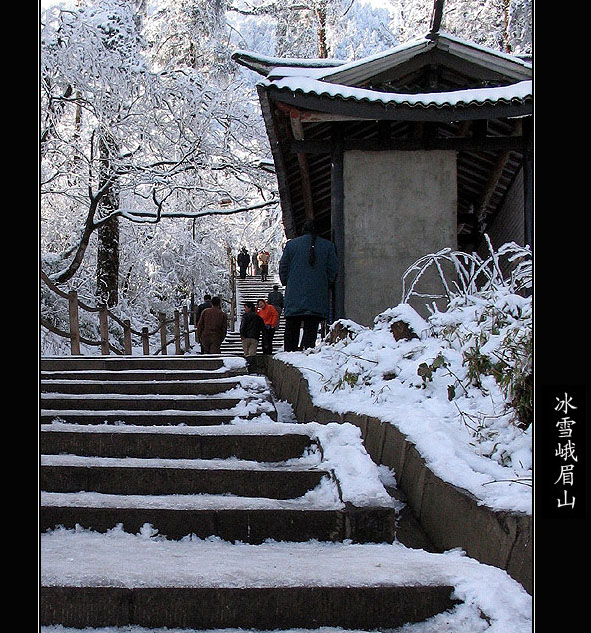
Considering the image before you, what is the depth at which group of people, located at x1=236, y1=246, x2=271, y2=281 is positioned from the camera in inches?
1190

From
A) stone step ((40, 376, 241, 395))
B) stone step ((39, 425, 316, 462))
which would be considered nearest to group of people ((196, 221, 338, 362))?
stone step ((40, 376, 241, 395))

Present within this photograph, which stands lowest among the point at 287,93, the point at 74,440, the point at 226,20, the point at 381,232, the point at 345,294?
the point at 74,440

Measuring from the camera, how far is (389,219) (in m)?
8.20

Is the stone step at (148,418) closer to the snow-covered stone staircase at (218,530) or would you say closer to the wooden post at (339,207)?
the snow-covered stone staircase at (218,530)

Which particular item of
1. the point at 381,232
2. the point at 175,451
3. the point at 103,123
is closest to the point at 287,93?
the point at 381,232

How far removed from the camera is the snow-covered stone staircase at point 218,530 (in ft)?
6.86

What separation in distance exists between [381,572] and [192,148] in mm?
13411

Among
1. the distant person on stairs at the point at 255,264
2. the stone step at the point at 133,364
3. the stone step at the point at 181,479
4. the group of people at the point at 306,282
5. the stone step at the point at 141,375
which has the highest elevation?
the distant person on stairs at the point at 255,264

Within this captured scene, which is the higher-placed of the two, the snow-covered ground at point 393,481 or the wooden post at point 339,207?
the wooden post at point 339,207

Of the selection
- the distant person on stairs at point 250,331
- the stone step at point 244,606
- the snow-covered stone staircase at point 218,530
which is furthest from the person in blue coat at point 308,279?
the stone step at point 244,606

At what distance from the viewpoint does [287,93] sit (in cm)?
700

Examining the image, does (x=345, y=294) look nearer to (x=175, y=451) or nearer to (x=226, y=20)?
A: (x=175, y=451)

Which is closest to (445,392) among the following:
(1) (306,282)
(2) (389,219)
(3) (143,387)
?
(3) (143,387)

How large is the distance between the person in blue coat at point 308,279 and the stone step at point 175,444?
11.5 ft
